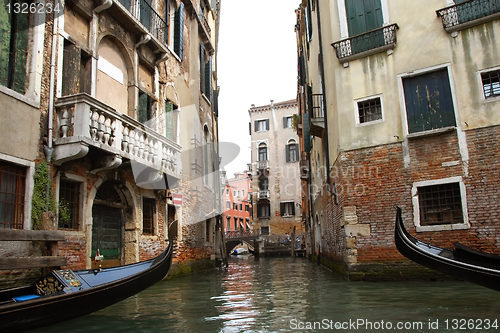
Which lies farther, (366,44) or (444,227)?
(366,44)

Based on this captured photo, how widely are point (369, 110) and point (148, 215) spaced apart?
556cm

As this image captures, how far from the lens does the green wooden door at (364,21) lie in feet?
29.1

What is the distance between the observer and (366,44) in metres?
8.95

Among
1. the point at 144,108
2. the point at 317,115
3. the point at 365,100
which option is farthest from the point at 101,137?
the point at 317,115

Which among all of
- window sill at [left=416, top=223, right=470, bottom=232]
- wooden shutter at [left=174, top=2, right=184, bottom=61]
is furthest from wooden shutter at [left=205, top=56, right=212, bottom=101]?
window sill at [left=416, top=223, right=470, bottom=232]

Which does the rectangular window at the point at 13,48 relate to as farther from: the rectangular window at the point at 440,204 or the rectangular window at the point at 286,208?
the rectangular window at the point at 286,208

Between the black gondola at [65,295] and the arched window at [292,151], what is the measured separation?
2975 centimetres

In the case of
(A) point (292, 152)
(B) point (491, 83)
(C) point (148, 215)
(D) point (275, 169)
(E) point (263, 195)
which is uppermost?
(A) point (292, 152)

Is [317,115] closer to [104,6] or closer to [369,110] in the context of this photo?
[369,110]

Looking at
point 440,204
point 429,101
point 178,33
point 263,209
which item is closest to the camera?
point 440,204

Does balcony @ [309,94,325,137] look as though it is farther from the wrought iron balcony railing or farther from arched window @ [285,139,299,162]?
arched window @ [285,139,299,162]

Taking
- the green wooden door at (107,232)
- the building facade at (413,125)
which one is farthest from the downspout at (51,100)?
the building facade at (413,125)

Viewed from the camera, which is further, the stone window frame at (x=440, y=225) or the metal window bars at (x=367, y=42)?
the metal window bars at (x=367, y=42)

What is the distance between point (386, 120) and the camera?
8.65 metres
